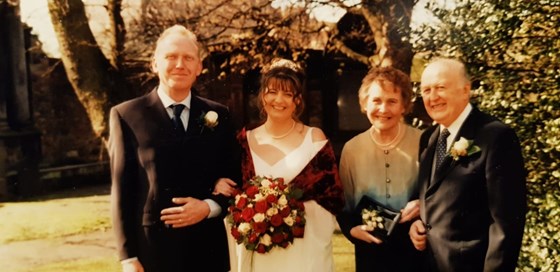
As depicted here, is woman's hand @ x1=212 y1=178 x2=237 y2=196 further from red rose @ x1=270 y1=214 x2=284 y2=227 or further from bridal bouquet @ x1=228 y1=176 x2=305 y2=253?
red rose @ x1=270 y1=214 x2=284 y2=227

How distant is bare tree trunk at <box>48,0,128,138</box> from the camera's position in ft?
28.0

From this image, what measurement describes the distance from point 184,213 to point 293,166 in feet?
2.57

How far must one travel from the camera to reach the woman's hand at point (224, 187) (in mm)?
3688

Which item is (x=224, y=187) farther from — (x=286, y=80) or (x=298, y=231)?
(x=286, y=80)

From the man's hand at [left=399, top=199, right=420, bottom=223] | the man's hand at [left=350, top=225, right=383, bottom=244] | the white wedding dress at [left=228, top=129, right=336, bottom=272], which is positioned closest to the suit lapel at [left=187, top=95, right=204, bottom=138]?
the white wedding dress at [left=228, top=129, right=336, bottom=272]

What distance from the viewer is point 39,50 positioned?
1809cm

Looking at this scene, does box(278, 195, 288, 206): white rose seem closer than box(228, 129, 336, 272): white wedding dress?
Yes

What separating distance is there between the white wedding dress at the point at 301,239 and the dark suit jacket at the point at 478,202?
76 cm

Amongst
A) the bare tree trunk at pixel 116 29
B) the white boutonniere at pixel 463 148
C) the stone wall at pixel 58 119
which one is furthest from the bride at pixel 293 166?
the stone wall at pixel 58 119

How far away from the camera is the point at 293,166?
3861 mm

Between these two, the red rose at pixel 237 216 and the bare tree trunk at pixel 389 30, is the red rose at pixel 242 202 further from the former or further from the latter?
the bare tree trunk at pixel 389 30

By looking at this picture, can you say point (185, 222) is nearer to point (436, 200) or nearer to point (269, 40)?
point (436, 200)

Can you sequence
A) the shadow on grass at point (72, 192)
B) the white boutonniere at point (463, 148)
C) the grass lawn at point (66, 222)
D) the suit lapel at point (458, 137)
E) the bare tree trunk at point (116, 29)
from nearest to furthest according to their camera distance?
the white boutonniere at point (463, 148) < the suit lapel at point (458, 137) < the grass lawn at point (66, 222) < the bare tree trunk at point (116, 29) < the shadow on grass at point (72, 192)

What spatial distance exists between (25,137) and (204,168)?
46.3ft
